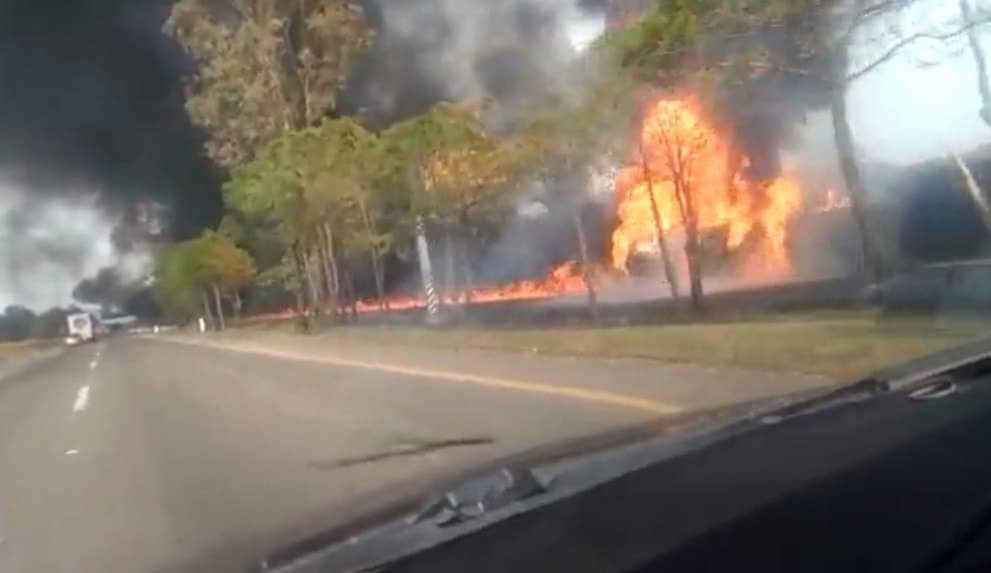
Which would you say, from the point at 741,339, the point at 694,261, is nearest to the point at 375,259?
the point at 694,261

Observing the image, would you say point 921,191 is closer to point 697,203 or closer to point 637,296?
point 697,203

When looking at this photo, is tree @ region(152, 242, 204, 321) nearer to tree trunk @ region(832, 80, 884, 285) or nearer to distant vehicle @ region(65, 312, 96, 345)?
distant vehicle @ region(65, 312, 96, 345)

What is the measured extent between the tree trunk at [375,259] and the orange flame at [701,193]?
119cm

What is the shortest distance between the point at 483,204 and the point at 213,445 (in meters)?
1.88

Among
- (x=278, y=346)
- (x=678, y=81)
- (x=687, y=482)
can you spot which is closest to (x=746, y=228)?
(x=678, y=81)

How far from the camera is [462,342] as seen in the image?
6.76 meters

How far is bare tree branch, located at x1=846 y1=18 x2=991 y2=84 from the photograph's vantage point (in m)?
5.89

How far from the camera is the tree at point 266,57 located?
19.2ft

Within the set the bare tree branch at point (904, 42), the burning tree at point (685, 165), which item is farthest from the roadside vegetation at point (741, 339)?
the bare tree branch at point (904, 42)

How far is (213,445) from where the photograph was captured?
5.15 m

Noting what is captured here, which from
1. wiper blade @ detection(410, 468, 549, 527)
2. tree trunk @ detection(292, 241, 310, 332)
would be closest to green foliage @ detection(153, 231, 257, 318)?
tree trunk @ detection(292, 241, 310, 332)

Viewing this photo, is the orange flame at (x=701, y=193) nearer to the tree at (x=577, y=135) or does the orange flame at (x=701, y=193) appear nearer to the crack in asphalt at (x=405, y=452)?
the tree at (x=577, y=135)

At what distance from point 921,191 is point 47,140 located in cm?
377

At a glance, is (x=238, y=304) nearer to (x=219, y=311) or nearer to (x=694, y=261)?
(x=219, y=311)
